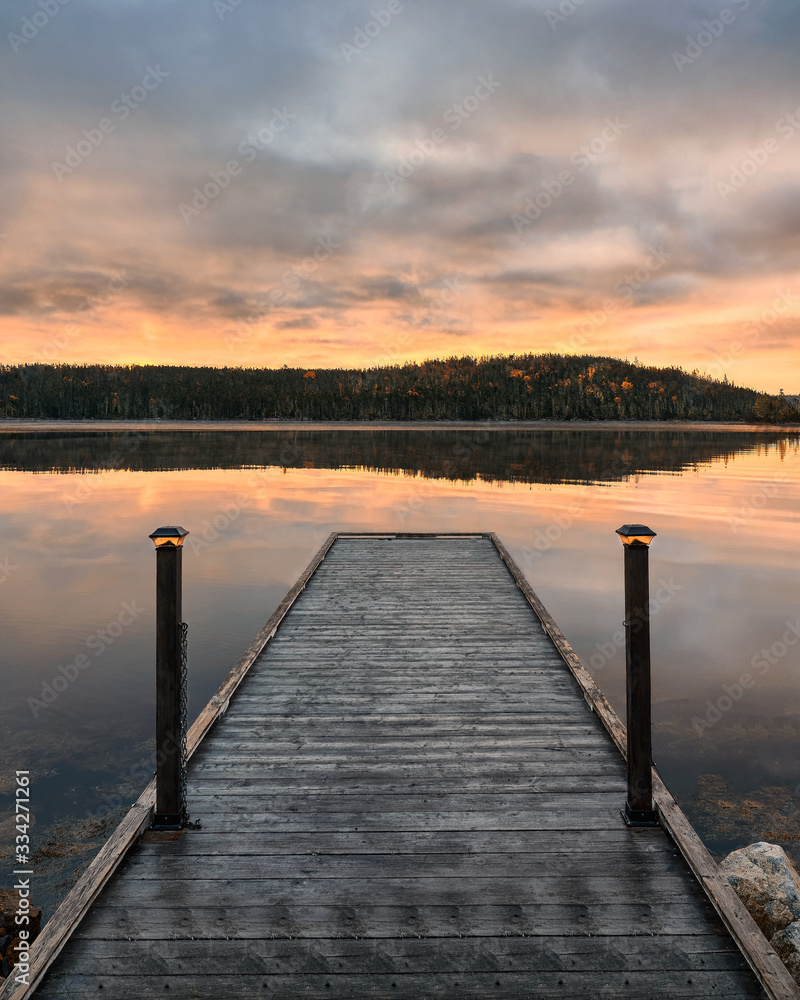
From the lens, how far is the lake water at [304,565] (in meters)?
6.75

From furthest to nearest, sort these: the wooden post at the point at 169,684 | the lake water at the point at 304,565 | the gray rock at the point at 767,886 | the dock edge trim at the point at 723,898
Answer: the lake water at the point at 304,565 → the gray rock at the point at 767,886 → the wooden post at the point at 169,684 → the dock edge trim at the point at 723,898

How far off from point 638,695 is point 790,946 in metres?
1.93

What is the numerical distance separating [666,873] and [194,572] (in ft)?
49.2

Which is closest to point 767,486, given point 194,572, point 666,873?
point 194,572

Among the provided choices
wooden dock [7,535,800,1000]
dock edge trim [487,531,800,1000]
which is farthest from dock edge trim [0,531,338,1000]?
dock edge trim [487,531,800,1000]

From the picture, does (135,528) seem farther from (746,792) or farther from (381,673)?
(746,792)

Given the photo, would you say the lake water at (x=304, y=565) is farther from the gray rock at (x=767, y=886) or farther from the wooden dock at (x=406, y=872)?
the wooden dock at (x=406, y=872)

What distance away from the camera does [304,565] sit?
57.8ft

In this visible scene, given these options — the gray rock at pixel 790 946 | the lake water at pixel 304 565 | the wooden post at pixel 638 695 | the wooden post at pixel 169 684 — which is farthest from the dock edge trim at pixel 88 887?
the gray rock at pixel 790 946

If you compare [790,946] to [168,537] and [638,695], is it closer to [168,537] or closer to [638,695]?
[638,695]

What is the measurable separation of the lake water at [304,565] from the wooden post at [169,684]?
1.79 metres

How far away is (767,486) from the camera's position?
113 feet

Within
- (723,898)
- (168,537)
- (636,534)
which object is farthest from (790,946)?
(168,537)

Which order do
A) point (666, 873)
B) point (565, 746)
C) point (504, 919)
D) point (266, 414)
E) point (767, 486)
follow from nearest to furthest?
point (504, 919) < point (666, 873) < point (565, 746) < point (767, 486) < point (266, 414)
